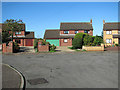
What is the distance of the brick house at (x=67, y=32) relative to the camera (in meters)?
41.5

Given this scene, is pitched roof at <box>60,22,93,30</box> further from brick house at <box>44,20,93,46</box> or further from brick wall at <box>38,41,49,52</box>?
brick wall at <box>38,41,49,52</box>

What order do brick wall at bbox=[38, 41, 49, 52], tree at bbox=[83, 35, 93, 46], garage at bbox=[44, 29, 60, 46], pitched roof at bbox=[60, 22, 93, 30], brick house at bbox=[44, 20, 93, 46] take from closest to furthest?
1. brick wall at bbox=[38, 41, 49, 52]
2. tree at bbox=[83, 35, 93, 46]
3. brick house at bbox=[44, 20, 93, 46]
4. pitched roof at bbox=[60, 22, 93, 30]
5. garage at bbox=[44, 29, 60, 46]

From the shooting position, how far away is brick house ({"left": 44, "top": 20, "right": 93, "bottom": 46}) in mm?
41500

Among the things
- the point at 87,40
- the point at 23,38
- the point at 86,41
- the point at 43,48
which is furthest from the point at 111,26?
the point at 23,38

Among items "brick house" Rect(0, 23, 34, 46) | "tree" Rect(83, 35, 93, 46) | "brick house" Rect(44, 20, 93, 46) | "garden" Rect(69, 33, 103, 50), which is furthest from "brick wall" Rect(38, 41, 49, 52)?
"brick house" Rect(0, 23, 34, 46)

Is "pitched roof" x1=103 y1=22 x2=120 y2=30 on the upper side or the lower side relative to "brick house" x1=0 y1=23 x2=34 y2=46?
upper

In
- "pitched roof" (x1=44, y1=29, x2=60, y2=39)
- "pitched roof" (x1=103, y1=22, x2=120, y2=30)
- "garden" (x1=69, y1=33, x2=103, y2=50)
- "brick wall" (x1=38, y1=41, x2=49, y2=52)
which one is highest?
"pitched roof" (x1=103, y1=22, x2=120, y2=30)

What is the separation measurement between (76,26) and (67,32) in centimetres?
395

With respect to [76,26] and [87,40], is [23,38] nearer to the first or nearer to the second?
[76,26]

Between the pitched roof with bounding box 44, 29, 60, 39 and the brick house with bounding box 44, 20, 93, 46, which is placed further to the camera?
the pitched roof with bounding box 44, 29, 60, 39

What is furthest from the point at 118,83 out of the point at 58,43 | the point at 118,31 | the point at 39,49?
the point at 118,31

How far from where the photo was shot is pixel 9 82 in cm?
621

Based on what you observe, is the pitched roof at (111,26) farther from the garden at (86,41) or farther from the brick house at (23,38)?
the brick house at (23,38)

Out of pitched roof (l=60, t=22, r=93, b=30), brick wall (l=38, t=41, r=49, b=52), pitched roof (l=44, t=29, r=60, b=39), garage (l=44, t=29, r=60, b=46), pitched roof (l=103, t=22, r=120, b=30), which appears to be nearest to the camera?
brick wall (l=38, t=41, r=49, b=52)
